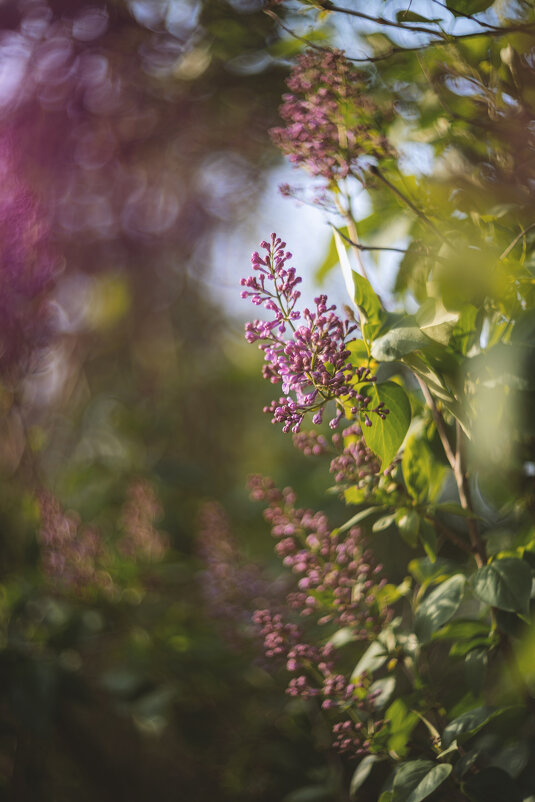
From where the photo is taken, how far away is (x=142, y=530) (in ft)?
3.10

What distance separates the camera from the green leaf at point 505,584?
1.21ft

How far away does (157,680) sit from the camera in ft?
2.89

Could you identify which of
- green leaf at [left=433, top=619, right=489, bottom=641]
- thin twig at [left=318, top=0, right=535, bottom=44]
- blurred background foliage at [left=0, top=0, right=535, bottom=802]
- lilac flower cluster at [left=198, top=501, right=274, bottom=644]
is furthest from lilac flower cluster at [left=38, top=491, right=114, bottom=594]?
thin twig at [left=318, top=0, right=535, bottom=44]

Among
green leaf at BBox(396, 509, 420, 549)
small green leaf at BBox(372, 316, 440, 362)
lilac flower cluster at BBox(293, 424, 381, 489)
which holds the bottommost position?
green leaf at BBox(396, 509, 420, 549)

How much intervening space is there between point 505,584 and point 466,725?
11cm

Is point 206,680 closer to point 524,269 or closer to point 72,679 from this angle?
point 72,679

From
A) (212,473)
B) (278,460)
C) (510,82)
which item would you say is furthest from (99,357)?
(510,82)

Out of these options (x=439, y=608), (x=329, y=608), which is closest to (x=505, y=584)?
(x=439, y=608)

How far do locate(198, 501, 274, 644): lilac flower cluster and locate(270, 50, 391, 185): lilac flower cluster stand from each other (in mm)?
487

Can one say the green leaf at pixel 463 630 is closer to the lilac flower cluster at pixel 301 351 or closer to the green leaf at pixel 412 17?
the lilac flower cluster at pixel 301 351

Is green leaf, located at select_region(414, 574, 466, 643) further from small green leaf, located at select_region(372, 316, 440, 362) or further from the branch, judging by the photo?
small green leaf, located at select_region(372, 316, 440, 362)

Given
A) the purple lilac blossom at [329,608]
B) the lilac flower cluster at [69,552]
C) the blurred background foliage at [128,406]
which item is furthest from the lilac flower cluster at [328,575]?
the lilac flower cluster at [69,552]

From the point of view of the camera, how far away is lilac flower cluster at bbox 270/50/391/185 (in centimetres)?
45

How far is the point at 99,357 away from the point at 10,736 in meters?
0.83
